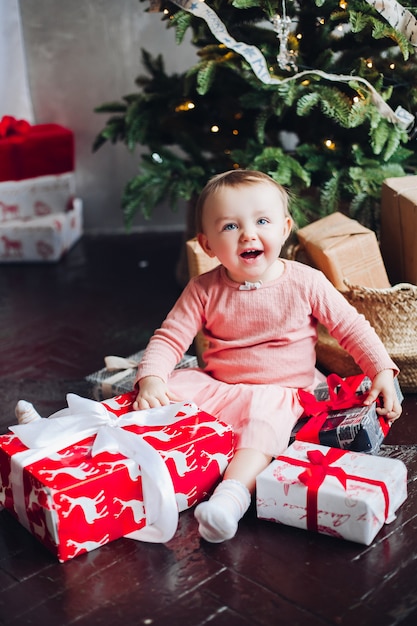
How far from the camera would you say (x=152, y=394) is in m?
2.26

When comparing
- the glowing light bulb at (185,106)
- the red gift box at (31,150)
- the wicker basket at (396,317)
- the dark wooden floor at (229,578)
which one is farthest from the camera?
the red gift box at (31,150)

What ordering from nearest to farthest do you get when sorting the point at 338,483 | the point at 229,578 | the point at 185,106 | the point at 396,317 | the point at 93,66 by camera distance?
the point at 229,578 → the point at 338,483 → the point at 396,317 → the point at 185,106 → the point at 93,66

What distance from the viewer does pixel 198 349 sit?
9.46 feet

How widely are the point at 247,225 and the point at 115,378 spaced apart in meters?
0.77

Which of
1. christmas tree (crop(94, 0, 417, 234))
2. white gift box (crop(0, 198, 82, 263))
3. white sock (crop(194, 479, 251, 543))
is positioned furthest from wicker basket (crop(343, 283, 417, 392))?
white gift box (crop(0, 198, 82, 263))

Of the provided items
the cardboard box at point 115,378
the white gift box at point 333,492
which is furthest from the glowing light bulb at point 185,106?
the white gift box at point 333,492

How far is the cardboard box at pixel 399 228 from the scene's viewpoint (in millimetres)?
2824

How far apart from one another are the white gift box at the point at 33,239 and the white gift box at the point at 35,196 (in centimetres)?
5

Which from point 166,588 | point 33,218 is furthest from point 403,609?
point 33,218

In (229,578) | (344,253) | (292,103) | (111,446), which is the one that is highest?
(292,103)

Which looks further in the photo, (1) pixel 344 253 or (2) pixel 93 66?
(2) pixel 93 66

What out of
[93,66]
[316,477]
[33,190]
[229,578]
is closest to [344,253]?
[316,477]

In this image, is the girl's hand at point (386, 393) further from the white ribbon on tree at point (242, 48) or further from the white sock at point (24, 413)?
the white ribbon on tree at point (242, 48)

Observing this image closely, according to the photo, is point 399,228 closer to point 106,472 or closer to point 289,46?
point 289,46
